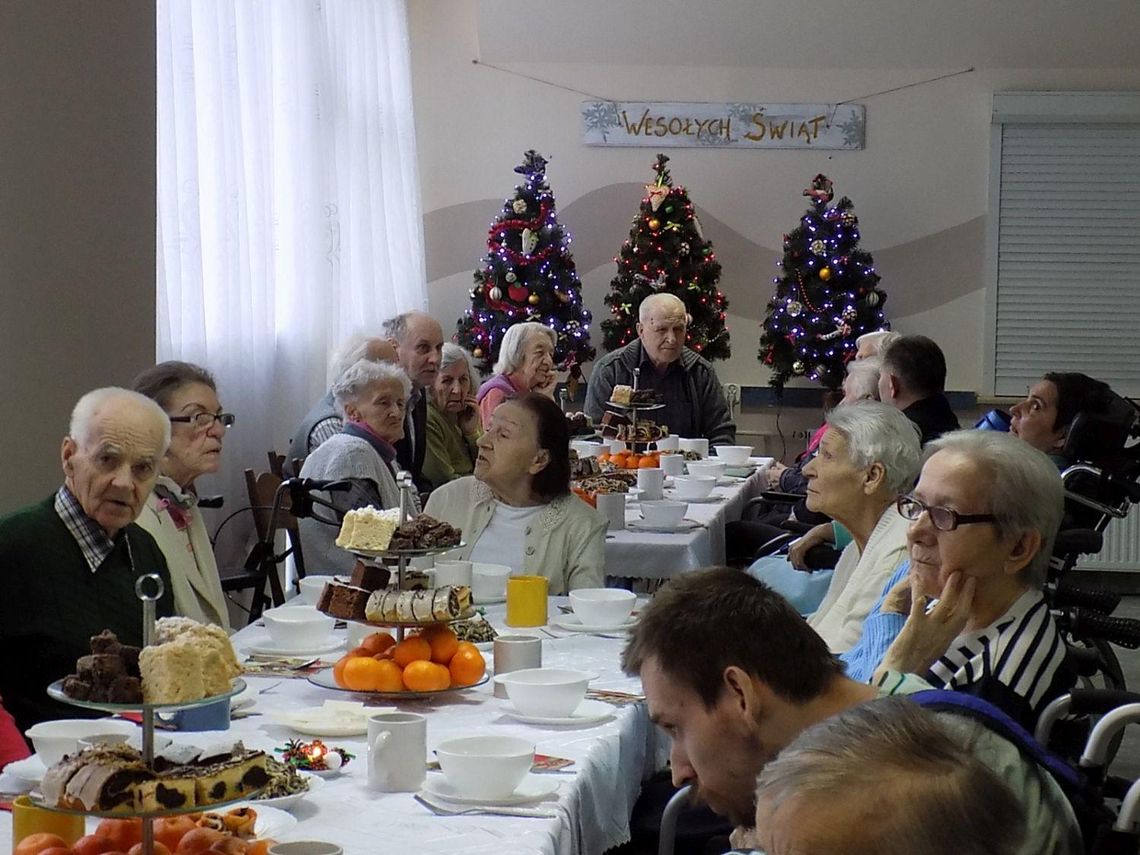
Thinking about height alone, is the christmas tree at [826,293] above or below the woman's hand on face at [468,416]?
above

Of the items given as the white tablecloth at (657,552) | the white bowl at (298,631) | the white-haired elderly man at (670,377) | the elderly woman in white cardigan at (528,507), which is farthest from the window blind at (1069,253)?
the white bowl at (298,631)

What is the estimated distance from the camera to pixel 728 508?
6059mm

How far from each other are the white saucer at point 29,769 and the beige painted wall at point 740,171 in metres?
7.89

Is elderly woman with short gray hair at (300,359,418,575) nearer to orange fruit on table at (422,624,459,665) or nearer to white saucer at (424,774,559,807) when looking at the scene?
orange fruit on table at (422,624,459,665)

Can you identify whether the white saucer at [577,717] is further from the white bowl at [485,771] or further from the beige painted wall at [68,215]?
the beige painted wall at [68,215]

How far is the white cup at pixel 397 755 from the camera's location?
7.60 feet

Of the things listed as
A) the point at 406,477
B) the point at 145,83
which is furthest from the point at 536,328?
the point at 406,477

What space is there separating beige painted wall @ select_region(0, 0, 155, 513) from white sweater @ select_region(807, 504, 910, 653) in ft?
7.35

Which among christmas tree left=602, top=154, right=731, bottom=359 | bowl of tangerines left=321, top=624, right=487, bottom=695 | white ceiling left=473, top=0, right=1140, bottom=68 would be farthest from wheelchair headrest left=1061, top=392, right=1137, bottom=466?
white ceiling left=473, top=0, right=1140, bottom=68

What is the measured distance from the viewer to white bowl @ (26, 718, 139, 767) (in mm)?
2260

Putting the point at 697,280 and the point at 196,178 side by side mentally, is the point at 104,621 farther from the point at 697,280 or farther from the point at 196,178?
the point at 697,280

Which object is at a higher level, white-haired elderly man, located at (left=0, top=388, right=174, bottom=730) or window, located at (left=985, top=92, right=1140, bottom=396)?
window, located at (left=985, top=92, right=1140, bottom=396)

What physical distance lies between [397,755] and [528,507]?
2.08 meters

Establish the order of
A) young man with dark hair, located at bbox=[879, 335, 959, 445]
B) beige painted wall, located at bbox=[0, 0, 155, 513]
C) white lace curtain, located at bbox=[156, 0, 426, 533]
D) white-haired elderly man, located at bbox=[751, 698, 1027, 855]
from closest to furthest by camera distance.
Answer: white-haired elderly man, located at bbox=[751, 698, 1027, 855]
beige painted wall, located at bbox=[0, 0, 155, 513]
young man with dark hair, located at bbox=[879, 335, 959, 445]
white lace curtain, located at bbox=[156, 0, 426, 533]
